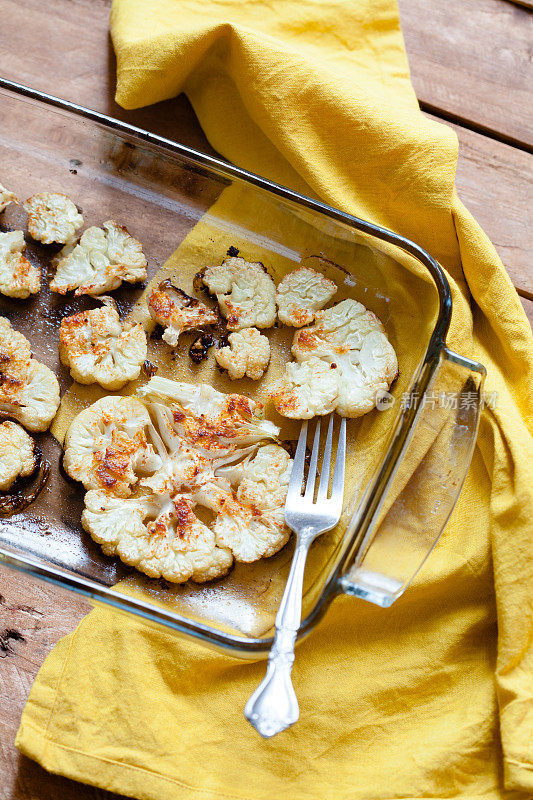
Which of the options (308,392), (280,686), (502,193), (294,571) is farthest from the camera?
(502,193)

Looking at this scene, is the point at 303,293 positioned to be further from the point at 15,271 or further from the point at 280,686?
the point at 280,686

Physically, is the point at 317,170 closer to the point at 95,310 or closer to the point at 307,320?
the point at 307,320

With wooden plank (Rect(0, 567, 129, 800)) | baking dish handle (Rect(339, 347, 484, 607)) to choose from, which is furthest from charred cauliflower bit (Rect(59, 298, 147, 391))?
baking dish handle (Rect(339, 347, 484, 607))

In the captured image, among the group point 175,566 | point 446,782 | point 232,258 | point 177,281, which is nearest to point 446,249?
point 232,258

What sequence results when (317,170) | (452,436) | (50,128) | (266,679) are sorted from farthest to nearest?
(50,128)
(317,170)
(452,436)
(266,679)

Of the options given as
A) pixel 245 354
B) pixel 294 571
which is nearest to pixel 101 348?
pixel 245 354

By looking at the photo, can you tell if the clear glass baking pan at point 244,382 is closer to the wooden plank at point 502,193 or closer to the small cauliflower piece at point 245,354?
the small cauliflower piece at point 245,354

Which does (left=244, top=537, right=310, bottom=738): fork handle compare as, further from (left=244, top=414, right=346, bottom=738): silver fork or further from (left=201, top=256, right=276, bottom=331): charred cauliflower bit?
(left=201, top=256, right=276, bottom=331): charred cauliflower bit
